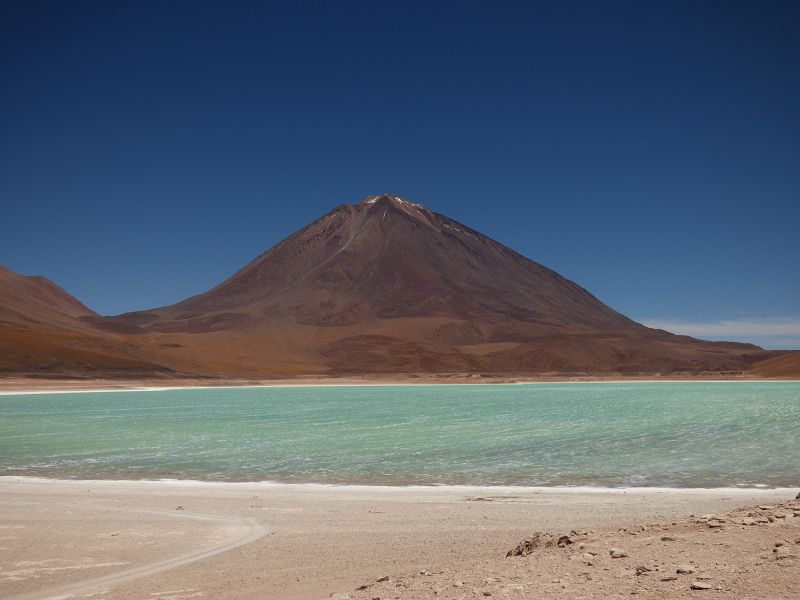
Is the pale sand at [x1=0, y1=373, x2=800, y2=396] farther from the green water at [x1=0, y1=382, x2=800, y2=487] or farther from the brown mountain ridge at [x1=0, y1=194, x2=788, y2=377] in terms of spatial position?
the green water at [x1=0, y1=382, x2=800, y2=487]

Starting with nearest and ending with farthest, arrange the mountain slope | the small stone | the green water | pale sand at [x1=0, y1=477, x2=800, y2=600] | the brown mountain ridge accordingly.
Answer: the small stone < pale sand at [x1=0, y1=477, x2=800, y2=600] < the green water < the mountain slope < the brown mountain ridge

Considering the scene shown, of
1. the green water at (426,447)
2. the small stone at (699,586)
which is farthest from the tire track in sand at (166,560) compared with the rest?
the small stone at (699,586)

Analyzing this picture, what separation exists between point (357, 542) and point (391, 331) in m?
142

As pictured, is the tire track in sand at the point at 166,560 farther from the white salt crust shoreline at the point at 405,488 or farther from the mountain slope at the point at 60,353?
the mountain slope at the point at 60,353

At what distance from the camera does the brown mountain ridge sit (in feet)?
385

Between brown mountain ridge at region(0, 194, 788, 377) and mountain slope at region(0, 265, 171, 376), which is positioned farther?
brown mountain ridge at region(0, 194, 788, 377)

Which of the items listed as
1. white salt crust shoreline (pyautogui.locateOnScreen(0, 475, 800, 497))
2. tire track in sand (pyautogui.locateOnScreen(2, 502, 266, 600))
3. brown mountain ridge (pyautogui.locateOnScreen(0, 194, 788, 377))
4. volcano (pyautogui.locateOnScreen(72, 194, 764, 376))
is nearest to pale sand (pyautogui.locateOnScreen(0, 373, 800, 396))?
brown mountain ridge (pyautogui.locateOnScreen(0, 194, 788, 377))

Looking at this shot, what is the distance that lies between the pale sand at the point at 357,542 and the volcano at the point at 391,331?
92205mm

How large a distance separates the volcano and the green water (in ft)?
247

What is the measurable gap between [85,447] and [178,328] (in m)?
149

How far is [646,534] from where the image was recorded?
7.12 m

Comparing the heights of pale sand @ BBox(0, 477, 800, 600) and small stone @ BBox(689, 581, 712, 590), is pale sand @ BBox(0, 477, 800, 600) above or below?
below

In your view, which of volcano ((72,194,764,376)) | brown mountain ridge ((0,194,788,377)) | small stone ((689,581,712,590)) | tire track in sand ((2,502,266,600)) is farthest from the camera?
volcano ((72,194,764,376))

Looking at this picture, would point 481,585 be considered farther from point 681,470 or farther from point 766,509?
point 681,470
